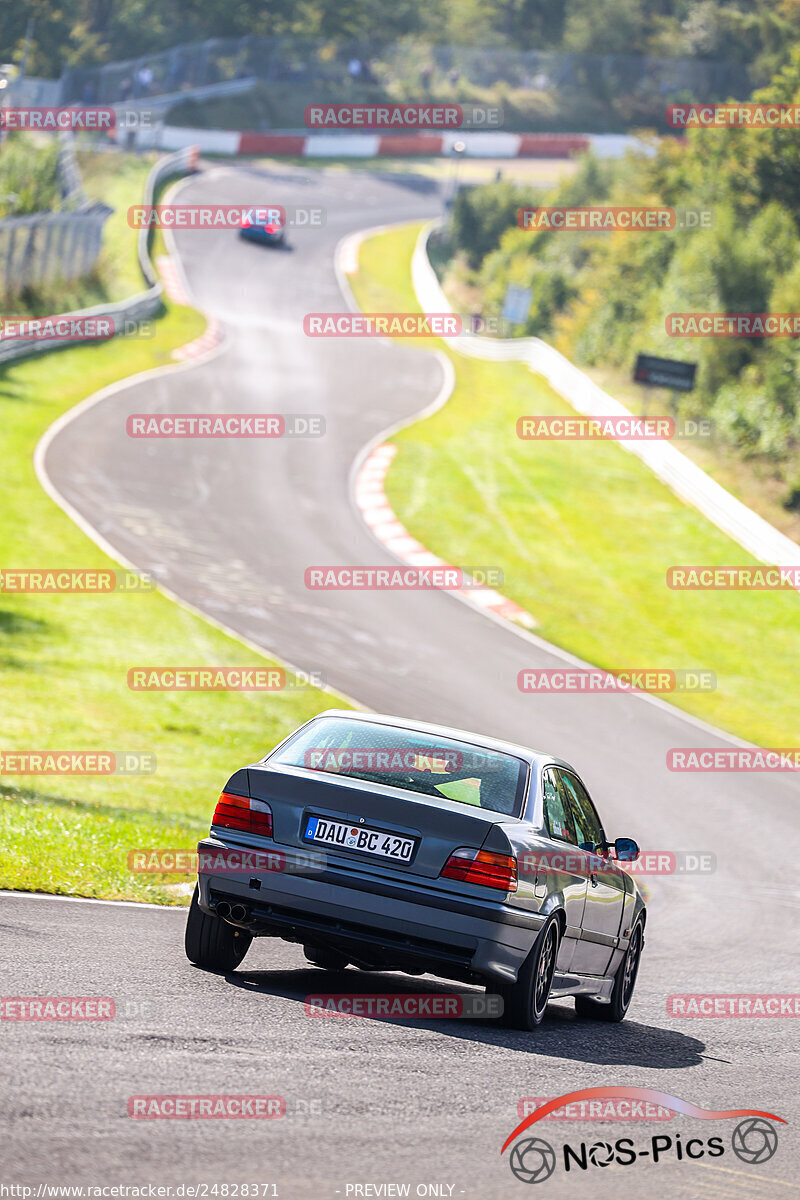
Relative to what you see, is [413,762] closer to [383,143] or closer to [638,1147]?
[638,1147]

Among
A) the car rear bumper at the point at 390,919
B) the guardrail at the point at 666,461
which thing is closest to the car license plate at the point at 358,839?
the car rear bumper at the point at 390,919

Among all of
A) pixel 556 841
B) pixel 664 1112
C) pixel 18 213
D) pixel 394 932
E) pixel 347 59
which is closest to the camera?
pixel 664 1112

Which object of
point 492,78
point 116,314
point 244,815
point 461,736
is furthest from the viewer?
point 492,78

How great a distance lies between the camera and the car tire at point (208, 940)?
24.3ft

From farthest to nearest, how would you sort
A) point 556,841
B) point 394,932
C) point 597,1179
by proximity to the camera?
point 556,841 → point 394,932 → point 597,1179

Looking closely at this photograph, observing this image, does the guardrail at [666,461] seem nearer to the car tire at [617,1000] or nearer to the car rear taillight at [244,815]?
the car tire at [617,1000]

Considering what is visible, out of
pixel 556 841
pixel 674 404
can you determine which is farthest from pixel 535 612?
pixel 556 841

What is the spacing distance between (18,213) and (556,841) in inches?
1590

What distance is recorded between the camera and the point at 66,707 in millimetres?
17312

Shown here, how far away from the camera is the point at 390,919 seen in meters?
6.78

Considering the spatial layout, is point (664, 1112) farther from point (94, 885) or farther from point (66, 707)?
point (66, 707)

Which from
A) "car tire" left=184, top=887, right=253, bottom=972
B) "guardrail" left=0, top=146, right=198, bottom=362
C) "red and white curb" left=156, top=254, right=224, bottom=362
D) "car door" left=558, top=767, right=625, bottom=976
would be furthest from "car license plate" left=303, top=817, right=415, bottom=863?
"red and white curb" left=156, top=254, right=224, bottom=362

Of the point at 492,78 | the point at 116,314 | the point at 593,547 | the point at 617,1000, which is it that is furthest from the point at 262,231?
the point at 617,1000

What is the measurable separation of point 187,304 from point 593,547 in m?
21.2
